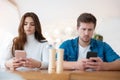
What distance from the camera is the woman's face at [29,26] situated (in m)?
A: 1.77

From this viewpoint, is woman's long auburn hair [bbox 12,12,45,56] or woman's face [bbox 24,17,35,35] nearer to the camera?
woman's long auburn hair [bbox 12,12,45,56]

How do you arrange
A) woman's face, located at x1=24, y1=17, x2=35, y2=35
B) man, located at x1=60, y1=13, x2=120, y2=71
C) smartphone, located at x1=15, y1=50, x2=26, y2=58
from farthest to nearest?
woman's face, located at x1=24, y1=17, x2=35, y2=35 → man, located at x1=60, y1=13, x2=120, y2=71 → smartphone, located at x1=15, y1=50, x2=26, y2=58

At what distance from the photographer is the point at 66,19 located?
142 inches

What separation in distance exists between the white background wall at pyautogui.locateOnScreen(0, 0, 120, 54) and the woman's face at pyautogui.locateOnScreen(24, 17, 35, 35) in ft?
5.13

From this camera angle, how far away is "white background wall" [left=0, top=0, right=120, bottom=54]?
11.0 feet

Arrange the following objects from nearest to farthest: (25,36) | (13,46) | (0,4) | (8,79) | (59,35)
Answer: (8,79) → (13,46) → (25,36) → (0,4) → (59,35)

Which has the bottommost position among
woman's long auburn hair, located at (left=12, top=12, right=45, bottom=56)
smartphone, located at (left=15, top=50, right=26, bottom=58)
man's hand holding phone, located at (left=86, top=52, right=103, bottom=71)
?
man's hand holding phone, located at (left=86, top=52, right=103, bottom=71)

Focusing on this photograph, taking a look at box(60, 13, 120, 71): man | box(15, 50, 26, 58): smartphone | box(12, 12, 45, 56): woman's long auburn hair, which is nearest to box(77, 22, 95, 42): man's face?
box(60, 13, 120, 71): man

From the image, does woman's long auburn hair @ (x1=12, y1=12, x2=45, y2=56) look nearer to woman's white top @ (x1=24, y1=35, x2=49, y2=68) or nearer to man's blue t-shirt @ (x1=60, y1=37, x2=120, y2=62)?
woman's white top @ (x1=24, y1=35, x2=49, y2=68)

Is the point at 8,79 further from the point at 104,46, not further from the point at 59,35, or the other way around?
the point at 59,35

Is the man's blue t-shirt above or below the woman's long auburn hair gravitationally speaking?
below

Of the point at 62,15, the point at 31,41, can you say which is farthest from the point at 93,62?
the point at 62,15

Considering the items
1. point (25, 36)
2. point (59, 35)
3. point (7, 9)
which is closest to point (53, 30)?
point (59, 35)

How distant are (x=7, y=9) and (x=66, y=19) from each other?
0.88 meters
